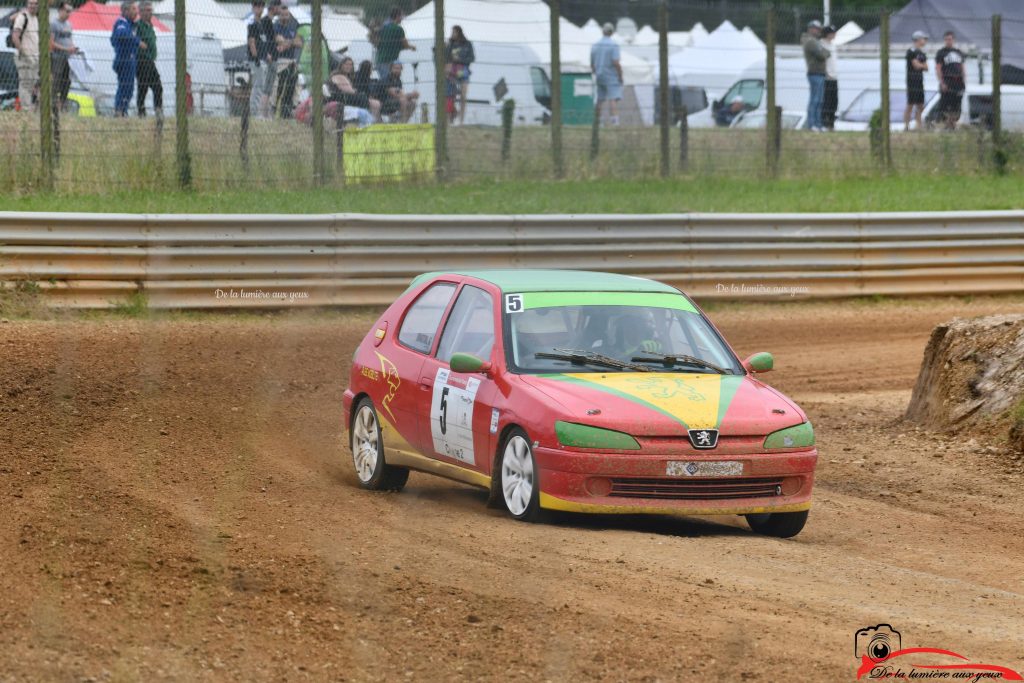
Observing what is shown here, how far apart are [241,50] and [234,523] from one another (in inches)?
439

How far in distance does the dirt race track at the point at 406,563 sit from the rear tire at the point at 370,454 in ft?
0.62

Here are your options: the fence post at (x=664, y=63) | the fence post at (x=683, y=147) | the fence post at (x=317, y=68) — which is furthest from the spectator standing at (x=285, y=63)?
the fence post at (x=683, y=147)

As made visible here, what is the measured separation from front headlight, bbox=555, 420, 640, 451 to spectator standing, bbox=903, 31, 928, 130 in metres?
16.5

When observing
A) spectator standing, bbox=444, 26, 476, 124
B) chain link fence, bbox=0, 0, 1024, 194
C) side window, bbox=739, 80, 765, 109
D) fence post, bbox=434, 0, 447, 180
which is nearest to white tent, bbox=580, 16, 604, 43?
side window, bbox=739, 80, 765, 109

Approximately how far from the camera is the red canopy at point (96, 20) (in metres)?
19.0

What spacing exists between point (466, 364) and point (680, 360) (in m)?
1.22

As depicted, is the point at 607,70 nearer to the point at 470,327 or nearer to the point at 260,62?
the point at 260,62

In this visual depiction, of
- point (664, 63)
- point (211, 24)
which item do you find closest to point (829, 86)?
point (664, 63)

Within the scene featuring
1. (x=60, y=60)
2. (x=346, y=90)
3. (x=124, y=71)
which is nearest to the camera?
(x=60, y=60)

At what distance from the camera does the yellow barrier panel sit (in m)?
18.7

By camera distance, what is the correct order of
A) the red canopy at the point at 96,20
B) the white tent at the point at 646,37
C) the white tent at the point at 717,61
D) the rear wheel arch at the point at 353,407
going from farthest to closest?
the white tent at the point at 646,37, the white tent at the point at 717,61, the red canopy at the point at 96,20, the rear wheel arch at the point at 353,407

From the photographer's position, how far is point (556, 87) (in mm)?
19656

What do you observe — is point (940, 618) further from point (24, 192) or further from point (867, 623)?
point (24, 192)

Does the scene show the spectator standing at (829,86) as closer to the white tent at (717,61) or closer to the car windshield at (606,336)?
the white tent at (717,61)
